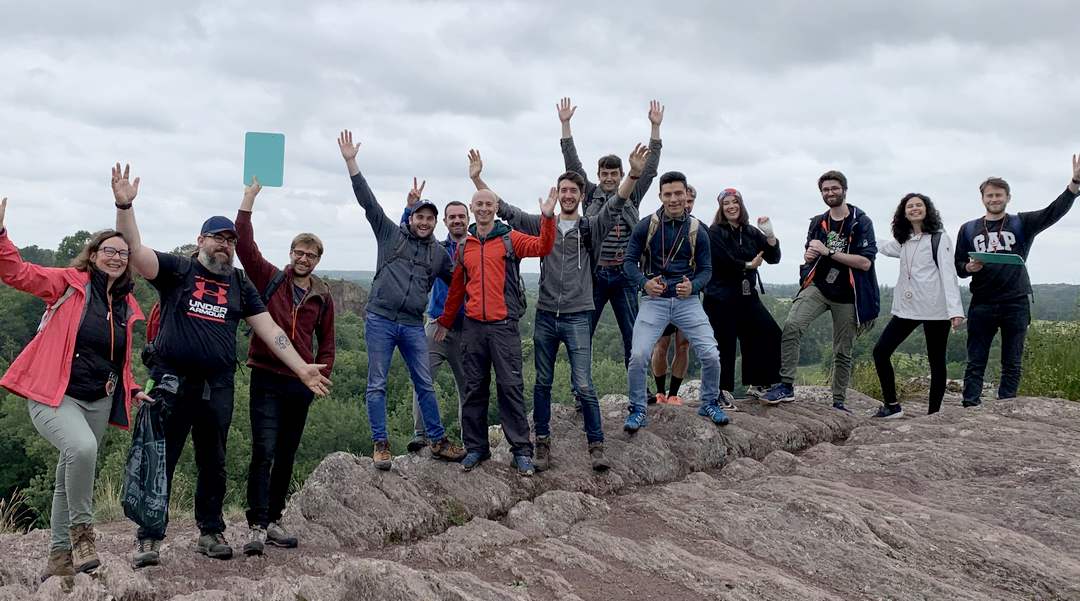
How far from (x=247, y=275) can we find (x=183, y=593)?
226 centimetres

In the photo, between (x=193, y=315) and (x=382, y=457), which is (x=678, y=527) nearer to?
(x=382, y=457)

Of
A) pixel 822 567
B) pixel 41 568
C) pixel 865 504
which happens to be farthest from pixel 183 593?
pixel 865 504

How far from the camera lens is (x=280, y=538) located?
556cm

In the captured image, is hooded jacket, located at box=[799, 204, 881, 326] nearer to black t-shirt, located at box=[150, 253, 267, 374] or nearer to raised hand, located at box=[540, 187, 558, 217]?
raised hand, located at box=[540, 187, 558, 217]

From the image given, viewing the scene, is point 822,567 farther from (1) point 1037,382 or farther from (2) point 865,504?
(1) point 1037,382

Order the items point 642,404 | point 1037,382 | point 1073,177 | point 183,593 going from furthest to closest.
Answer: point 1037,382
point 1073,177
point 642,404
point 183,593

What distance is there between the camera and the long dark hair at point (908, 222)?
873 cm

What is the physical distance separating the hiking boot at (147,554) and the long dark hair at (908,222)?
26.8ft

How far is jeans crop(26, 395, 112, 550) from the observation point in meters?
4.66

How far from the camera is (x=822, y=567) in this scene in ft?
17.0

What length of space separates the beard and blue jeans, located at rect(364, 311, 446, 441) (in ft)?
4.70

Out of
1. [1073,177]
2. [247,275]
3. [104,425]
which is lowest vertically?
[104,425]

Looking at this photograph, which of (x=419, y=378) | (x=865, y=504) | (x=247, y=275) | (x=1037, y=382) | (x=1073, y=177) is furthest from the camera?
(x=1037, y=382)

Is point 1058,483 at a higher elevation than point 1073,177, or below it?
below
